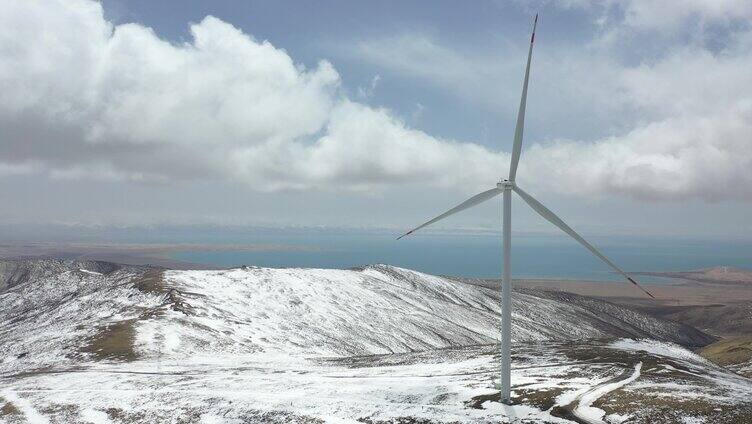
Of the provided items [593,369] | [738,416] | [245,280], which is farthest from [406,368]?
[245,280]

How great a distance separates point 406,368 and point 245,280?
107697mm

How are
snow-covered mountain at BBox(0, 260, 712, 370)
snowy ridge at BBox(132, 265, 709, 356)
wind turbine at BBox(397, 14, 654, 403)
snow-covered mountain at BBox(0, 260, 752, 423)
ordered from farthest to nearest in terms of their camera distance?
snowy ridge at BBox(132, 265, 709, 356) → snow-covered mountain at BBox(0, 260, 712, 370) → snow-covered mountain at BBox(0, 260, 752, 423) → wind turbine at BBox(397, 14, 654, 403)

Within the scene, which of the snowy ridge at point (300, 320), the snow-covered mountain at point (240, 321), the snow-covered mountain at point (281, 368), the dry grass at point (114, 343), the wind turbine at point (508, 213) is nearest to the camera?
the wind turbine at point (508, 213)

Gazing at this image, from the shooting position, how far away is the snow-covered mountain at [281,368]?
144 ft

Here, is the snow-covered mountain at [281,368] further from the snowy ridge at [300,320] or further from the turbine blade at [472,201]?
the turbine blade at [472,201]

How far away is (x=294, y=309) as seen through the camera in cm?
14500

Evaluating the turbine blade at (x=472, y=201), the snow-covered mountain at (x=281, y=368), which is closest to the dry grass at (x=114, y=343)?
the snow-covered mountain at (x=281, y=368)

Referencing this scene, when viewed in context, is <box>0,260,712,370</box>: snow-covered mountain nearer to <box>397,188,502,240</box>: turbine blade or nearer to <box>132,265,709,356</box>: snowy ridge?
<box>132,265,709,356</box>: snowy ridge

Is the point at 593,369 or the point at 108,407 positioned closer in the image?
the point at 108,407

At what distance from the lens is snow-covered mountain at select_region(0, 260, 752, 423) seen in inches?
1727

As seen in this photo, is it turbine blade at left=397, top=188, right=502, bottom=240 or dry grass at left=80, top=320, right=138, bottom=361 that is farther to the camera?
dry grass at left=80, top=320, right=138, bottom=361

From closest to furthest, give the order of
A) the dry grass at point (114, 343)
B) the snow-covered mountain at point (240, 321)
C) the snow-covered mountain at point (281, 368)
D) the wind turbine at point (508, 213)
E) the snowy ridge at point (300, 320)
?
the wind turbine at point (508, 213) < the snow-covered mountain at point (281, 368) < the dry grass at point (114, 343) < the snow-covered mountain at point (240, 321) < the snowy ridge at point (300, 320)

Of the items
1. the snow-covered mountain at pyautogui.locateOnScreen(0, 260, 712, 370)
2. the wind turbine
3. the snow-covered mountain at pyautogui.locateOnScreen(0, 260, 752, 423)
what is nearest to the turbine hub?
the wind turbine

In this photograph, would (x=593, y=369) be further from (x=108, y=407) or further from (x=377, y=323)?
(x=377, y=323)
